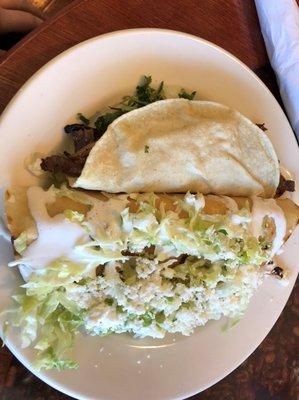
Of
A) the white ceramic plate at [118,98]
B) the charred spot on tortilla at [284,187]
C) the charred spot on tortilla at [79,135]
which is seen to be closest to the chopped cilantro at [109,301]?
the white ceramic plate at [118,98]

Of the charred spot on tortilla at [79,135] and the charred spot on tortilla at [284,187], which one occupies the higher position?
the charred spot on tortilla at [79,135]

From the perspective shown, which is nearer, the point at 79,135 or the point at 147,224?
the point at 147,224

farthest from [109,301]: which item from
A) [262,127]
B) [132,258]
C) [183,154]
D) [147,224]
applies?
[262,127]

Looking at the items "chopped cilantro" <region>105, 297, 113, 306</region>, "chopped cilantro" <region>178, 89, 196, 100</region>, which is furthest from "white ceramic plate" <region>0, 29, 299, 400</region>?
"chopped cilantro" <region>105, 297, 113, 306</region>

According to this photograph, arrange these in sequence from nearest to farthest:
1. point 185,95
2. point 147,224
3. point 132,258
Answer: point 147,224 < point 132,258 < point 185,95

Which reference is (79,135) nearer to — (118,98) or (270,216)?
(118,98)

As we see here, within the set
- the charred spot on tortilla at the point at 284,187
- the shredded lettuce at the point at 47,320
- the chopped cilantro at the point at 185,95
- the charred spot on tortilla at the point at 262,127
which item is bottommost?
the shredded lettuce at the point at 47,320

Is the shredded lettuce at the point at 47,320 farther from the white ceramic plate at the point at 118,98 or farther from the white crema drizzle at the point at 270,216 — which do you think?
the white crema drizzle at the point at 270,216
